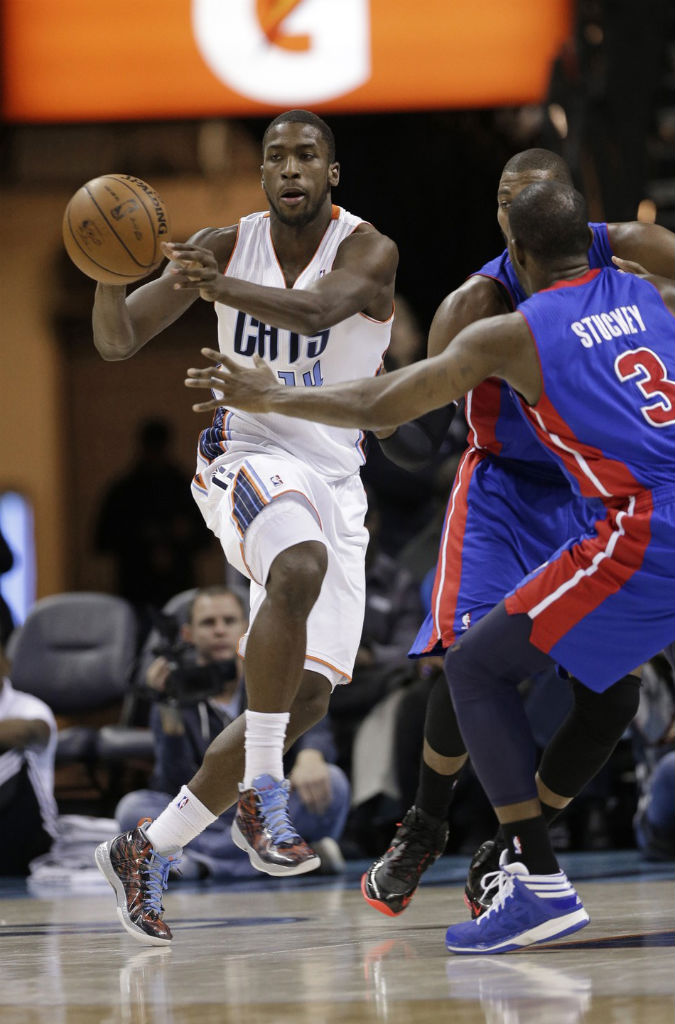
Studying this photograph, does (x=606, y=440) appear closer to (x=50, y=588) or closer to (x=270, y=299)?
(x=270, y=299)

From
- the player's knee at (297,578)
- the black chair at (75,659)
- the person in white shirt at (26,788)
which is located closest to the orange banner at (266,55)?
the black chair at (75,659)

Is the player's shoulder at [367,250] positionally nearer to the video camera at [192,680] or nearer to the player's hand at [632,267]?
the player's hand at [632,267]

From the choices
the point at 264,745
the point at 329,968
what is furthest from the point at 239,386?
the point at 329,968

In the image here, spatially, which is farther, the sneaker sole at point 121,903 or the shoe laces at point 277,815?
the sneaker sole at point 121,903

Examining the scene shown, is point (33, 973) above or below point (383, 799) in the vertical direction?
above

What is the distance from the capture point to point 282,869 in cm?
371

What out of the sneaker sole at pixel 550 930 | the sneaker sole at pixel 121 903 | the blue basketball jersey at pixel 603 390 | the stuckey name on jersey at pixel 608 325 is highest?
the stuckey name on jersey at pixel 608 325

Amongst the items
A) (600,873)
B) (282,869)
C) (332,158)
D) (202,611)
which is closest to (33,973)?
(282,869)

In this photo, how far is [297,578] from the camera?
3.84m

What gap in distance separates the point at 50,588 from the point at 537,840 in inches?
319

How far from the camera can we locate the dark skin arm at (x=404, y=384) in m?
3.38

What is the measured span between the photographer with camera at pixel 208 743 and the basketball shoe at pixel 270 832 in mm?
2534

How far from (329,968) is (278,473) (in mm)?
1302

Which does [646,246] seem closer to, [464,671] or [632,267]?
[632,267]
